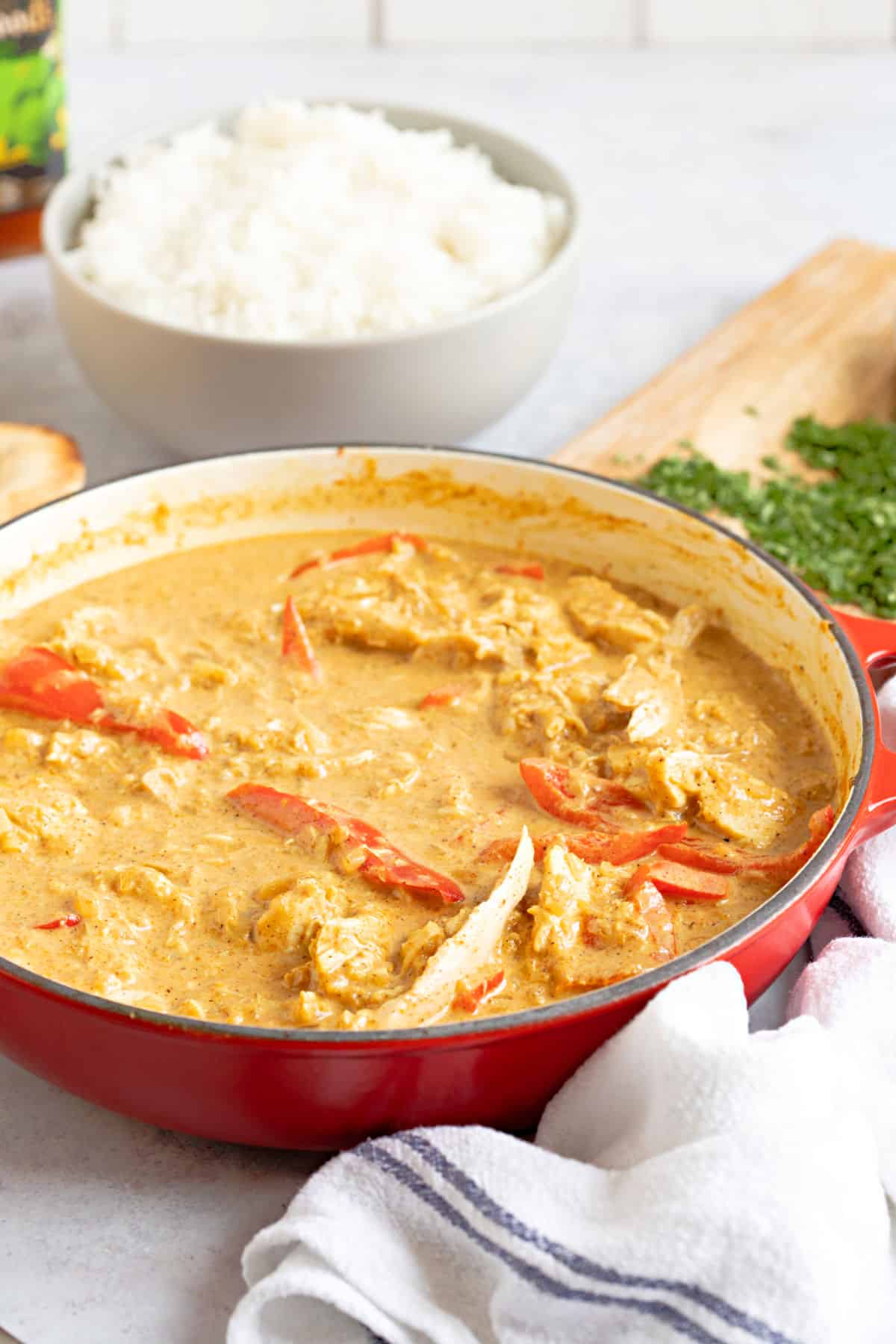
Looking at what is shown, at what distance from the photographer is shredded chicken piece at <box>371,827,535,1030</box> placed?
6.89 ft

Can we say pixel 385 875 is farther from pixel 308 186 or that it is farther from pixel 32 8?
pixel 32 8

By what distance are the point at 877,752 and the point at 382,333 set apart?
5.52 feet

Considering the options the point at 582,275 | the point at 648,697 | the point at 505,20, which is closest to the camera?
the point at 648,697

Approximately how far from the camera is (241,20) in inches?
254

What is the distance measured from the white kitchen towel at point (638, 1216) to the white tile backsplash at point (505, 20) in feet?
17.7

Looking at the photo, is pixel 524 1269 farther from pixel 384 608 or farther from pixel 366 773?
pixel 384 608

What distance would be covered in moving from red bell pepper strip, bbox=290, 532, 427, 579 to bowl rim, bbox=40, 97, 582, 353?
483 mm

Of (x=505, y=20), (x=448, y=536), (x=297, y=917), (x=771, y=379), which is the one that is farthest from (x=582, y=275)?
(x=297, y=917)

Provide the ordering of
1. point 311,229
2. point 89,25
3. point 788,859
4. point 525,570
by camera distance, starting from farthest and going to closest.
Result: point 89,25, point 311,229, point 525,570, point 788,859

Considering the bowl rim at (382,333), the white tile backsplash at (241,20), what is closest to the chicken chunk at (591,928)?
the bowl rim at (382,333)

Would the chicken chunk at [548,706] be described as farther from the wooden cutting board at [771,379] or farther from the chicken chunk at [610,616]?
the wooden cutting board at [771,379]

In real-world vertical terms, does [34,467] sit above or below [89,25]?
below

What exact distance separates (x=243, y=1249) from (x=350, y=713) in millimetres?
951

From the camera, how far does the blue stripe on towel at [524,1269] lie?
180 cm
